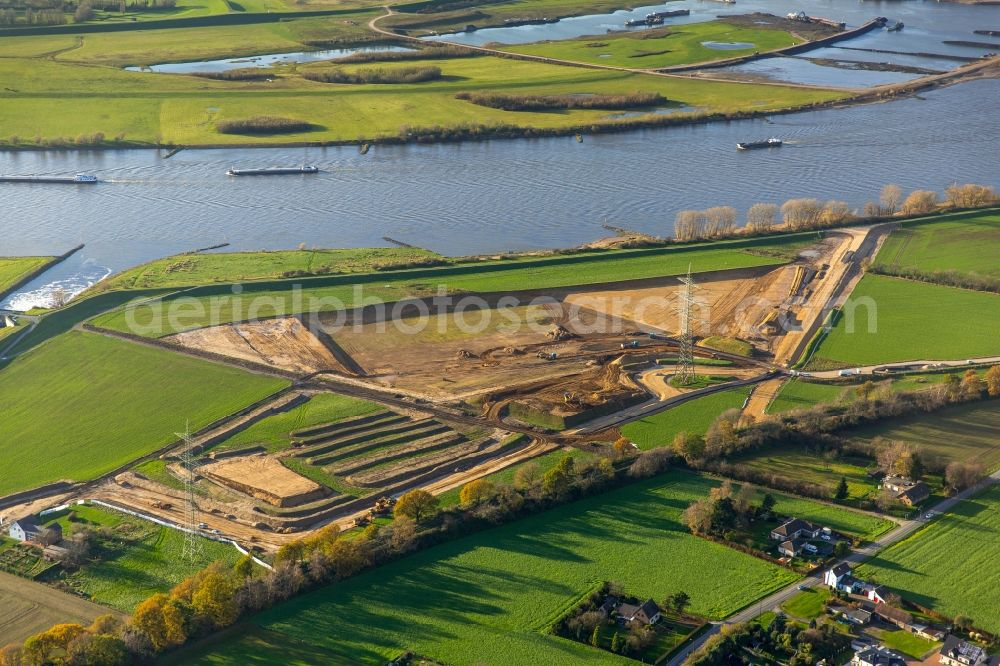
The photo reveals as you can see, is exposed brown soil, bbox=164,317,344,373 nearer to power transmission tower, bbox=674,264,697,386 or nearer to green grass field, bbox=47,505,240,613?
green grass field, bbox=47,505,240,613

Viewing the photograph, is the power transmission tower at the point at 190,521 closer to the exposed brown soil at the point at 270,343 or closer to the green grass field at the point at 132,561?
the green grass field at the point at 132,561

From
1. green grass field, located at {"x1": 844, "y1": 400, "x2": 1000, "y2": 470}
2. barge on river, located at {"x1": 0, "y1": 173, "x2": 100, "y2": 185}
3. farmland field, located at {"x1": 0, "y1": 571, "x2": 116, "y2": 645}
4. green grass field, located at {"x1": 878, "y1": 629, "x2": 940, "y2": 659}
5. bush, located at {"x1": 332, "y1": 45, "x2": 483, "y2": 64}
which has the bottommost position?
farmland field, located at {"x1": 0, "y1": 571, "x2": 116, "y2": 645}

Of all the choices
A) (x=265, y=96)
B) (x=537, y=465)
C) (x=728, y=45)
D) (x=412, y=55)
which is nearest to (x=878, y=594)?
(x=537, y=465)

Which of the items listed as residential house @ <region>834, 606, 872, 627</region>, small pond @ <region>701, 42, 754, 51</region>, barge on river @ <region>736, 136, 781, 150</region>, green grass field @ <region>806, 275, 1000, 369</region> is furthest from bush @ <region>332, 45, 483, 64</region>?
residential house @ <region>834, 606, 872, 627</region>

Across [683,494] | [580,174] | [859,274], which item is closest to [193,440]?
[683,494]

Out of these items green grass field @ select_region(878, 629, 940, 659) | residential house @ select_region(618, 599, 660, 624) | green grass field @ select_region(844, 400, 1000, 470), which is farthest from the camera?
green grass field @ select_region(844, 400, 1000, 470)

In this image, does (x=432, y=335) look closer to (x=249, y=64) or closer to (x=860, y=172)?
(x=860, y=172)
